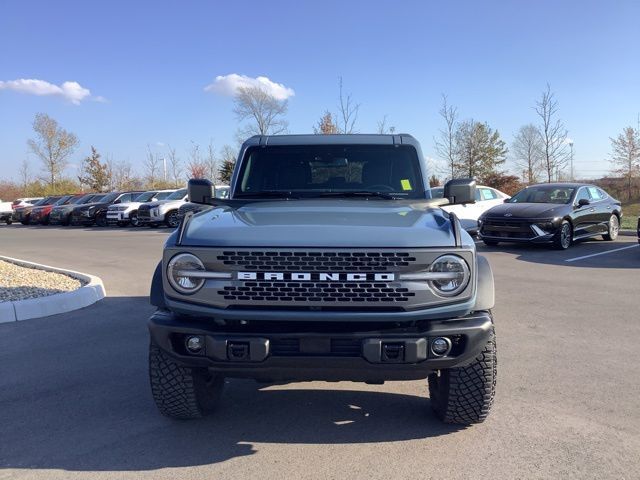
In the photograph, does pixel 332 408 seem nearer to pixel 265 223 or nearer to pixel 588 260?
pixel 265 223

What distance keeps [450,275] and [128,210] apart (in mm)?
24477

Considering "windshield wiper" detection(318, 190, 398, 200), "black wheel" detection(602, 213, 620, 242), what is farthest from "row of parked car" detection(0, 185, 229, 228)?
"windshield wiper" detection(318, 190, 398, 200)

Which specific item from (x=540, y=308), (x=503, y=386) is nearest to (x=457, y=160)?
(x=540, y=308)

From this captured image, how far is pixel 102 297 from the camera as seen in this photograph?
7938 mm

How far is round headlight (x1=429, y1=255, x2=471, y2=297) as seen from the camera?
9.93 ft

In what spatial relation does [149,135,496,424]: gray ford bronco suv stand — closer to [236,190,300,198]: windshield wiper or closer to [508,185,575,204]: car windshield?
[236,190,300,198]: windshield wiper

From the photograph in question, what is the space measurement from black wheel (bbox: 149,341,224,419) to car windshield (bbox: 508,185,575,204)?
11.9 m

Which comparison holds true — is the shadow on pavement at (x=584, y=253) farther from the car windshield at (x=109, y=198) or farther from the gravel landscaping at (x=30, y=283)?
the car windshield at (x=109, y=198)

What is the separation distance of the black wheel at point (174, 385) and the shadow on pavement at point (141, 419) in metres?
0.15

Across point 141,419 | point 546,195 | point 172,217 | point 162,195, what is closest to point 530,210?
point 546,195

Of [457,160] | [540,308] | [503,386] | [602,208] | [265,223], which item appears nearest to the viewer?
[265,223]

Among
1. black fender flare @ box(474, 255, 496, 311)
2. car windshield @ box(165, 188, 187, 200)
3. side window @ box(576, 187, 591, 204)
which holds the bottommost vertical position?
black fender flare @ box(474, 255, 496, 311)

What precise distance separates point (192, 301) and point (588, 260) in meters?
10.2

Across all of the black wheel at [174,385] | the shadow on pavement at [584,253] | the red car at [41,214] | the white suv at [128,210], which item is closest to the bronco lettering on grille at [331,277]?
the black wheel at [174,385]
